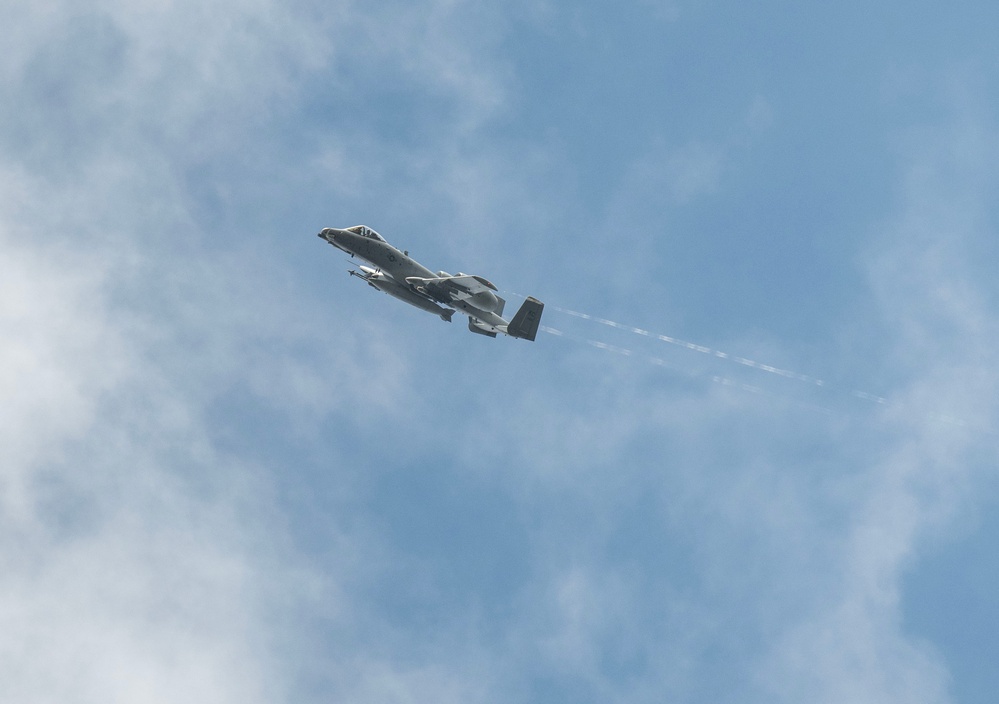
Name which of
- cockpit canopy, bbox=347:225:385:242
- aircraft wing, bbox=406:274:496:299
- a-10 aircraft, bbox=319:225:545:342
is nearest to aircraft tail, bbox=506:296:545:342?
a-10 aircraft, bbox=319:225:545:342

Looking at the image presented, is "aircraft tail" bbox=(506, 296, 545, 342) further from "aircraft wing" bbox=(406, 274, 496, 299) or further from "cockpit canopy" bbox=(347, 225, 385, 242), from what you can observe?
"cockpit canopy" bbox=(347, 225, 385, 242)

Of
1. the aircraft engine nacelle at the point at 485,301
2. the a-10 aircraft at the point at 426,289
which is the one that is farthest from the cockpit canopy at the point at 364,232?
the aircraft engine nacelle at the point at 485,301

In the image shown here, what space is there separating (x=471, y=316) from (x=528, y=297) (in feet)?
19.9

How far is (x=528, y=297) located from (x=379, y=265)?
14.8 meters

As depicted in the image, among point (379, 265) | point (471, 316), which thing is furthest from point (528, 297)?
point (379, 265)

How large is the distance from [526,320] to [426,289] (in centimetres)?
979

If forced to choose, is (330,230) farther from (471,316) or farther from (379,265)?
(471,316)

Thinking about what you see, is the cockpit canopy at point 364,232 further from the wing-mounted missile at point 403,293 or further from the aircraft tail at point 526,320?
the aircraft tail at point 526,320

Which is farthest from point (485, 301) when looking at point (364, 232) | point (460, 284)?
point (364, 232)

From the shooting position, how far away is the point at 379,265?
82625mm

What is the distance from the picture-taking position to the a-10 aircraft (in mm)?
80188

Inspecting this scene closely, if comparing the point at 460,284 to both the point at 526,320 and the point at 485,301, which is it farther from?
the point at 526,320

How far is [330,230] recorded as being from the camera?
82312mm

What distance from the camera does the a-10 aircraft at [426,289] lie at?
263ft
